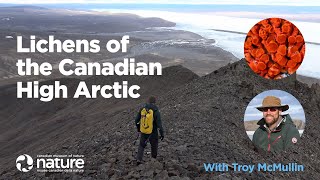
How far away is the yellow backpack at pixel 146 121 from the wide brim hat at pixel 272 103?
269cm

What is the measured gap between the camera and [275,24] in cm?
852

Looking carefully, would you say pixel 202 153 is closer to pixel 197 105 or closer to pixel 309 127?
pixel 197 105

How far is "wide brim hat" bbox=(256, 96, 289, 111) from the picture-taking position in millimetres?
6559

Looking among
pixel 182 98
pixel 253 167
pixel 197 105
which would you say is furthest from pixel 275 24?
pixel 182 98

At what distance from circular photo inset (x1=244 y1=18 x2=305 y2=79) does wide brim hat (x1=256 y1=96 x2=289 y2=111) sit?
2.19 metres

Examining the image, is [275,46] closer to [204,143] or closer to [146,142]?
[204,143]

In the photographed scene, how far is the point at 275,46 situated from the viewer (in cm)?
888

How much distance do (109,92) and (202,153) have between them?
20.5 m

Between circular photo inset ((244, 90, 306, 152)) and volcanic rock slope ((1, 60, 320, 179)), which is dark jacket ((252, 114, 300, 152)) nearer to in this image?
circular photo inset ((244, 90, 306, 152))

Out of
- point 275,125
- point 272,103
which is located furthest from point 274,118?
point 272,103

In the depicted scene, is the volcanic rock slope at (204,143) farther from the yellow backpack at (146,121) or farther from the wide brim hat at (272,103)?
the wide brim hat at (272,103)

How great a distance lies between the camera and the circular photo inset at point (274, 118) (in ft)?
21.5

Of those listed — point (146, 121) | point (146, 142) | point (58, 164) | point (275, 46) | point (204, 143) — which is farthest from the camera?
point (58, 164)

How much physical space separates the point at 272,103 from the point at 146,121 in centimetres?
295
